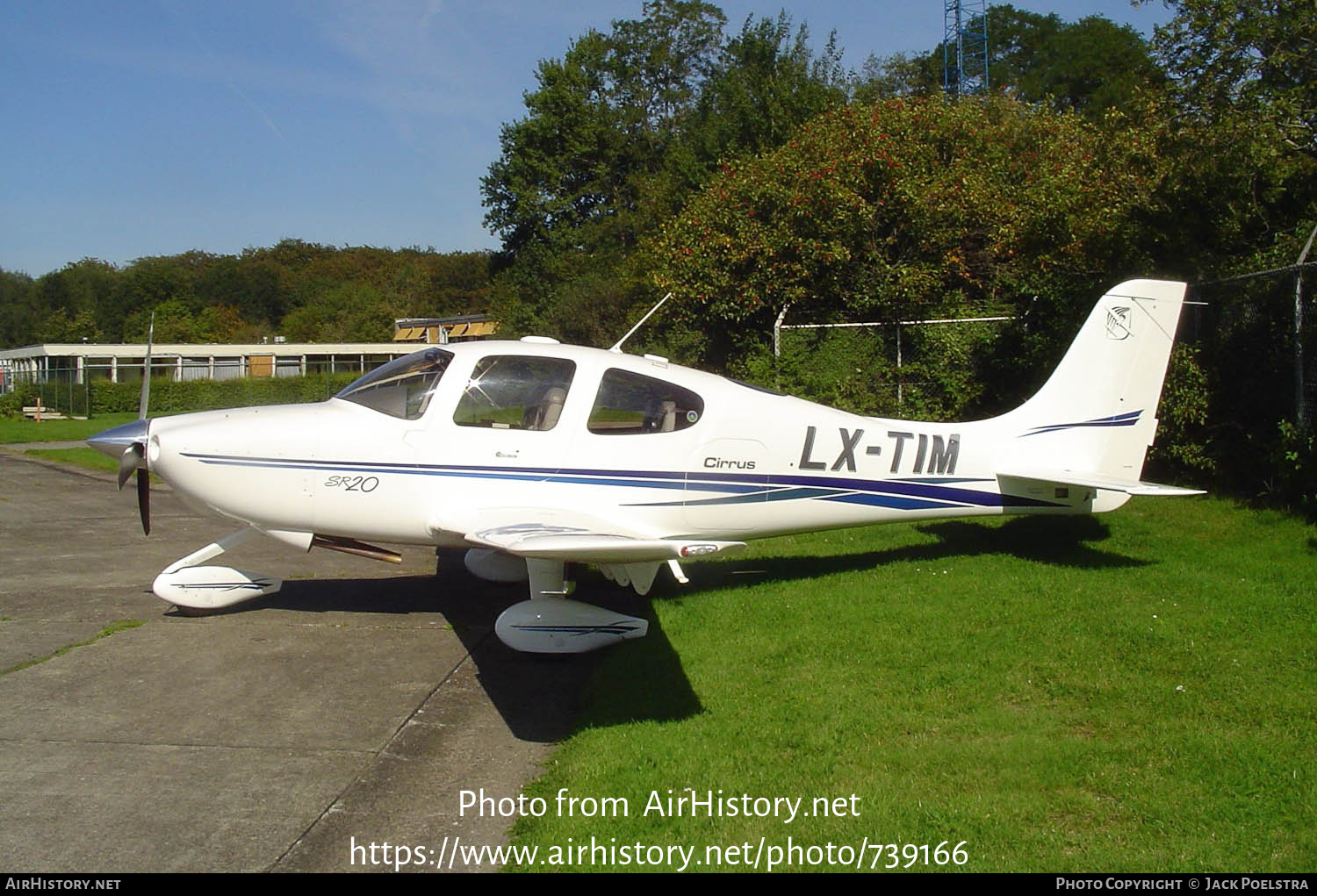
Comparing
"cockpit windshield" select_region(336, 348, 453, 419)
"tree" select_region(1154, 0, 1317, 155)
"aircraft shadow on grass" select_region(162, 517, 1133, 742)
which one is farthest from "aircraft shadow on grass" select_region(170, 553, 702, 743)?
"tree" select_region(1154, 0, 1317, 155)

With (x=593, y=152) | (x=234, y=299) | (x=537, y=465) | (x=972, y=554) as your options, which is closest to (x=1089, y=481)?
(x=972, y=554)

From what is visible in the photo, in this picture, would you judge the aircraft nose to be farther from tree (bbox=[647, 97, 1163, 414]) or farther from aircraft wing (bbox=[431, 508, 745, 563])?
tree (bbox=[647, 97, 1163, 414])

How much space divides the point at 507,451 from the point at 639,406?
3.37 ft

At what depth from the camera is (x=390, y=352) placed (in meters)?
47.1

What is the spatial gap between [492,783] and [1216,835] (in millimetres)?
3144

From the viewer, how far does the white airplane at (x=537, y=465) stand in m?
6.71

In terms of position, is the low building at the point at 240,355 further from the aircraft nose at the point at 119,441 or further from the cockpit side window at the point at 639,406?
Answer: the cockpit side window at the point at 639,406

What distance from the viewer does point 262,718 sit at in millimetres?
5406

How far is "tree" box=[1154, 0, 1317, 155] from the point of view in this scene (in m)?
9.48

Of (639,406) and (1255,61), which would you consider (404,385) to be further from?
(1255,61)

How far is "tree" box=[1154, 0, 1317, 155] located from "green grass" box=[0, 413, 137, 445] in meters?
23.7
